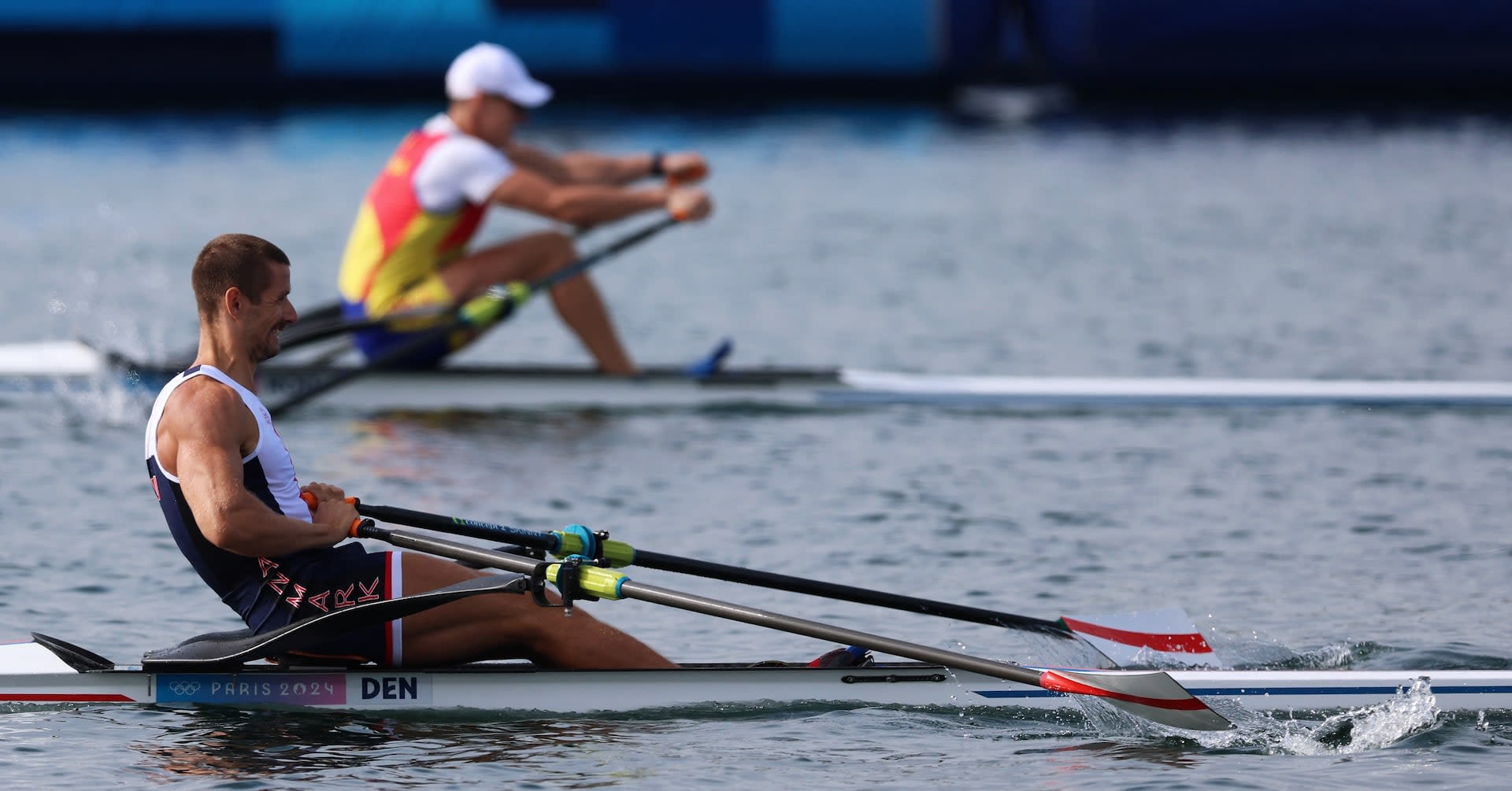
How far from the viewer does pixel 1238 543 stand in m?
8.63

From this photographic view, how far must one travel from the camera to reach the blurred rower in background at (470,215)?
10.5 meters

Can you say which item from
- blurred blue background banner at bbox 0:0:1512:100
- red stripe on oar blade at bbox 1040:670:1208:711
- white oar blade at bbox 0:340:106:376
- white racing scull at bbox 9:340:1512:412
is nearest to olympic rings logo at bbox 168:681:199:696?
red stripe on oar blade at bbox 1040:670:1208:711

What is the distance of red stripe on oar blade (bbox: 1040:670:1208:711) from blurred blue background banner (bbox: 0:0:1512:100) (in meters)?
22.1

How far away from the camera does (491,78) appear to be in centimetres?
1046

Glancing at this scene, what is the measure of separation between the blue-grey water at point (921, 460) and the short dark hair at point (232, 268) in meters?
1.22

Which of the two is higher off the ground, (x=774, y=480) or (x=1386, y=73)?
(x=1386, y=73)

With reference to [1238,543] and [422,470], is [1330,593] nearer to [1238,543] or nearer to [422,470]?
[1238,543]

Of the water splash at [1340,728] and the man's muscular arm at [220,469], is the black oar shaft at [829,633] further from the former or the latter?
the man's muscular arm at [220,469]

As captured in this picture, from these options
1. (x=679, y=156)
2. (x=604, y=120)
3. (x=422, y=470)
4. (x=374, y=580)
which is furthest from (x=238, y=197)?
(x=374, y=580)

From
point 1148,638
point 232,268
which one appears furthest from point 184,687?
point 1148,638

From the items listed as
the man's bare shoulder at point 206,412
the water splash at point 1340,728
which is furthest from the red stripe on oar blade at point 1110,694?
the man's bare shoulder at point 206,412

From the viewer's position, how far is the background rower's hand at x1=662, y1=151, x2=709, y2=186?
36.9ft

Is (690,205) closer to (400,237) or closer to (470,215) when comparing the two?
(470,215)

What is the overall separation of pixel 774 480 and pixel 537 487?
105 cm
